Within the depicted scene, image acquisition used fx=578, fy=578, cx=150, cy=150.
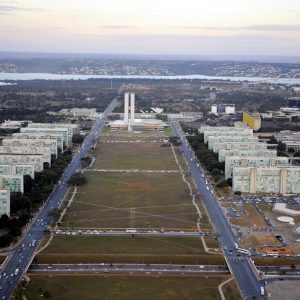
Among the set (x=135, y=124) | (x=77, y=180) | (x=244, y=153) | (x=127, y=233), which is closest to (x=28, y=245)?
(x=127, y=233)

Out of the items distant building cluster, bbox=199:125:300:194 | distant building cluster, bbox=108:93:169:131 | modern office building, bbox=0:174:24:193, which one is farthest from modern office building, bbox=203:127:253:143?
modern office building, bbox=0:174:24:193

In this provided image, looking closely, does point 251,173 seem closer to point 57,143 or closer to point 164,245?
point 164,245

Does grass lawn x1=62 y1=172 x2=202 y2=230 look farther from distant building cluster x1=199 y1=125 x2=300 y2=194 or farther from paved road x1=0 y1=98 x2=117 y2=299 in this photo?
distant building cluster x1=199 y1=125 x2=300 y2=194

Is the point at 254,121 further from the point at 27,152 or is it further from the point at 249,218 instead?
the point at 249,218

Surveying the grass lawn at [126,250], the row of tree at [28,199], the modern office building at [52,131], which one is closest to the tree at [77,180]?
the row of tree at [28,199]

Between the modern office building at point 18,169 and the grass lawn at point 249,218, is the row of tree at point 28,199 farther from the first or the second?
the grass lawn at point 249,218
